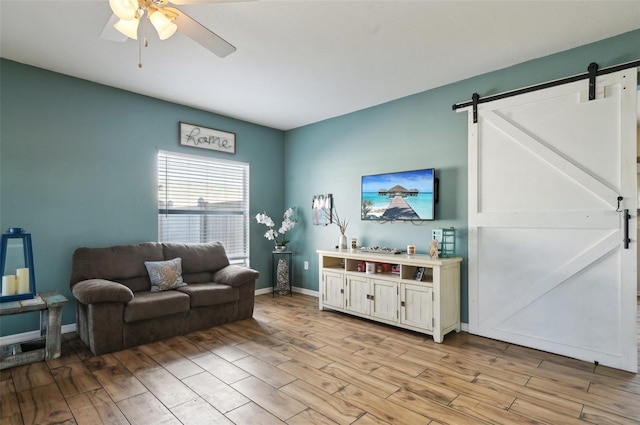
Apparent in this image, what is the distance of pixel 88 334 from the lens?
9.80ft

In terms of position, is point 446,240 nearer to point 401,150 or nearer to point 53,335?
point 401,150

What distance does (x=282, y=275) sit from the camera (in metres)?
5.20

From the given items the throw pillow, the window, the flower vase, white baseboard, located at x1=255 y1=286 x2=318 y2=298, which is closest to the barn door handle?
the flower vase

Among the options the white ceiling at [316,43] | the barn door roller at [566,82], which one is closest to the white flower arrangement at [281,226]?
the white ceiling at [316,43]

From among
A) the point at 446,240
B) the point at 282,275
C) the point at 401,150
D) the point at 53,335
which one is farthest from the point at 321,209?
the point at 53,335

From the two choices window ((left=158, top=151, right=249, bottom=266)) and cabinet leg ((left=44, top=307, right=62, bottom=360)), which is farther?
window ((left=158, top=151, right=249, bottom=266))

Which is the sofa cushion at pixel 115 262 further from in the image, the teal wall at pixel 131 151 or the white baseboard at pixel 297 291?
the white baseboard at pixel 297 291

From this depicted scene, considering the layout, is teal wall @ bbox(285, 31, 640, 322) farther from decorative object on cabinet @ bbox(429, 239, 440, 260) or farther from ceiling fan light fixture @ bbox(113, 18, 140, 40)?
ceiling fan light fixture @ bbox(113, 18, 140, 40)

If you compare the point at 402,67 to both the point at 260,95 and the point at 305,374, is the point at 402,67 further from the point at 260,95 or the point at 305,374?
the point at 305,374

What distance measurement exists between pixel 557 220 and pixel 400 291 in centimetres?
158

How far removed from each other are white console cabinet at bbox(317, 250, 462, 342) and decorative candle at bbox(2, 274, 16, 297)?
3053 millimetres

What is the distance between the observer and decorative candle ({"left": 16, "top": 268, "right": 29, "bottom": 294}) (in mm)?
2879

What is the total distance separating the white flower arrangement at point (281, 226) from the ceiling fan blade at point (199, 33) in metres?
2.99

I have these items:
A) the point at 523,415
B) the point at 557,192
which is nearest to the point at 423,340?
the point at 523,415
